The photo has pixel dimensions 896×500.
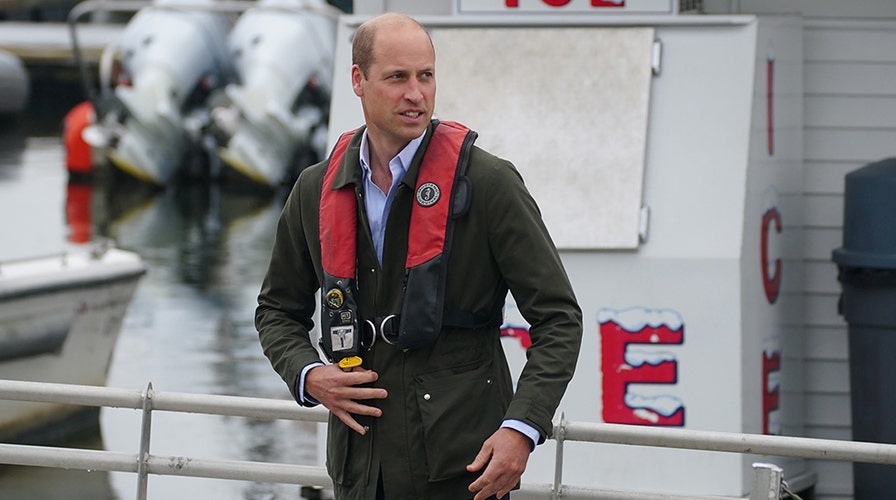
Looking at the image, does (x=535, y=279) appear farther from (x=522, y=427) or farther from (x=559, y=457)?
(x=559, y=457)

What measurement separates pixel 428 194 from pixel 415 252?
13 cm

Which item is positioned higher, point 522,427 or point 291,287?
point 291,287

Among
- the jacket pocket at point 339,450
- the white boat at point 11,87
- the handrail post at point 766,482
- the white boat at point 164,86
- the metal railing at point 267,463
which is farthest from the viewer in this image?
the white boat at point 11,87

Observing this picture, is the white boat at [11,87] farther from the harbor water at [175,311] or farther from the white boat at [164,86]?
the harbor water at [175,311]

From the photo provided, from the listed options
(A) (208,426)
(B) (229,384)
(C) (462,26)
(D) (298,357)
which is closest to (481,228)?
A: (D) (298,357)

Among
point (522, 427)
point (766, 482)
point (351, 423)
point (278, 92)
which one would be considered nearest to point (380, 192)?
point (351, 423)

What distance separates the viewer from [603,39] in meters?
6.43

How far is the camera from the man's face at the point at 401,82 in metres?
3.22

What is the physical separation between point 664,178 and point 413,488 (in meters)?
3.25

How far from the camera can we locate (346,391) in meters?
3.28

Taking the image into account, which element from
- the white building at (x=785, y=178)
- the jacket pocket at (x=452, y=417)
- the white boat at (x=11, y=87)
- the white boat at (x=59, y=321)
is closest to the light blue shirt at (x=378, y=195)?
the jacket pocket at (x=452, y=417)

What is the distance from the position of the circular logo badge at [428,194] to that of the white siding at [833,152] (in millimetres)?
4168

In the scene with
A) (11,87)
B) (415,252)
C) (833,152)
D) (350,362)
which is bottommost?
(350,362)

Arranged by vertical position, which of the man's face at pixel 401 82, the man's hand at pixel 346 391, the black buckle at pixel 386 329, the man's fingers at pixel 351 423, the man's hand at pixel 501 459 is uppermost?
the man's face at pixel 401 82
